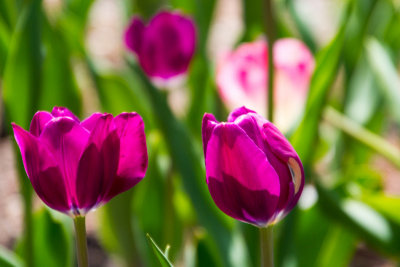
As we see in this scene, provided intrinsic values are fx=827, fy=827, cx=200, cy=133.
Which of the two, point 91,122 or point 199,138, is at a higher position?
point 91,122

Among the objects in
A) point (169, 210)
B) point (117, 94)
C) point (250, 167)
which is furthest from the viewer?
point (117, 94)

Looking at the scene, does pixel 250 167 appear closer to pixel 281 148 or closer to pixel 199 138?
pixel 281 148

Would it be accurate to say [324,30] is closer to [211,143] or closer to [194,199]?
[194,199]

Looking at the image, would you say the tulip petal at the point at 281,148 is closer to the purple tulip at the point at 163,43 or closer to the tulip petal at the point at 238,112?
the tulip petal at the point at 238,112

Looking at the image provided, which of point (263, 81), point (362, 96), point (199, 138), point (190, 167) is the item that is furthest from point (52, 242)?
point (362, 96)

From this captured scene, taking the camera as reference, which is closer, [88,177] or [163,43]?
[88,177]

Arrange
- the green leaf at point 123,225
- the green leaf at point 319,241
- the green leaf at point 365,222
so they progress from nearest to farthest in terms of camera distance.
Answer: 1. the green leaf at point 365,222
2. the green leaf at point 319,241
3. the green leaf at point 123,225

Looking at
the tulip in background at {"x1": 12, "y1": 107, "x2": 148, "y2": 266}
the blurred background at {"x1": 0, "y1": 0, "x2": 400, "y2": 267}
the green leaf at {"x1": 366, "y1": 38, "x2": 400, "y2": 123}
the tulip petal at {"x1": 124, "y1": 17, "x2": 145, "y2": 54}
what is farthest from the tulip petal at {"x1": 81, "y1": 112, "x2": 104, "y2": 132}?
the green leaf at {"x1": 366, "y1": 38, "x2": 400, "y2": 123}

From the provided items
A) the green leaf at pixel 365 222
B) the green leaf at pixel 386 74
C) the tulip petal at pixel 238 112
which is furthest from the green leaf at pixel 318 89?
the tulip petal at pixel 238 112
